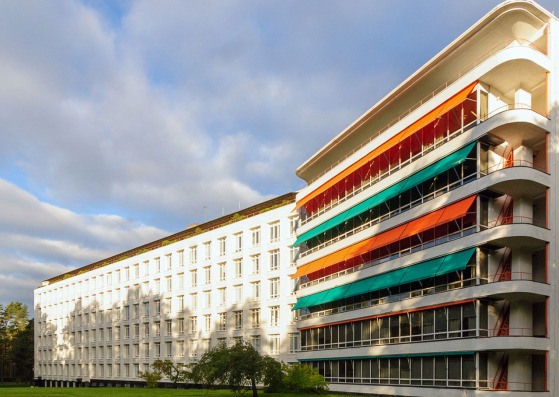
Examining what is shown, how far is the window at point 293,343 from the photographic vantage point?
64.6 metres

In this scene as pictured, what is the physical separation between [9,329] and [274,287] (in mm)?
106573

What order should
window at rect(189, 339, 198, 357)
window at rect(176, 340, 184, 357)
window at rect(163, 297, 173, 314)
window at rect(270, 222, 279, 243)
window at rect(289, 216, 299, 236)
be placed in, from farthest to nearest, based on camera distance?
window at rect(163, 297, 173, 314)
window at rect(176, 340, 184, 357)
window at rect(189, 339, 198, 357)
window at rect(270, 222, 279, 243)
window at rect(289, 216, 299, 236)

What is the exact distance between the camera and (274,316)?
68625 millimetres

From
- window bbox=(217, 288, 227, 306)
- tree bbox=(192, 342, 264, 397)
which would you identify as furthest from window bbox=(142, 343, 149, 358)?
tree bbox=(192, 342, 264, 397)

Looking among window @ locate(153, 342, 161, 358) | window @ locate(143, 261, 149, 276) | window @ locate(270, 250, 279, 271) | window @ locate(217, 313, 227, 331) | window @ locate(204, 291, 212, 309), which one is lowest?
window @ locate(153, 342, 161, 358)

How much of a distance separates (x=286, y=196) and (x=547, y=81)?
37405mm

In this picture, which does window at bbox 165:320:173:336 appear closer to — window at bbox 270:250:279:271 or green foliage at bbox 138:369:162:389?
green foliage at bbox 138:369:162:389

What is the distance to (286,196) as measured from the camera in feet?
232

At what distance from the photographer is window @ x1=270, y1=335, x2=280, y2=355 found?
6731 centimetres

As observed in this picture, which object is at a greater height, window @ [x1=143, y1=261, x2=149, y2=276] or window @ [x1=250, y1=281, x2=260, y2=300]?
window @ [x1=143, y1=261, x2=149, y2=276]

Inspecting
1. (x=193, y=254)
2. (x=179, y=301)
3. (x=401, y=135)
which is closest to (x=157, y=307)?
(x=179, y=301)

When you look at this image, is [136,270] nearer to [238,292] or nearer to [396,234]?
[238,292]

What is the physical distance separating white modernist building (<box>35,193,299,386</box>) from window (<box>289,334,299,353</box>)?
Answer: 0.12 m

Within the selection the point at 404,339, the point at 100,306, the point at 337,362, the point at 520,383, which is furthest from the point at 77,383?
the point at 520,383
